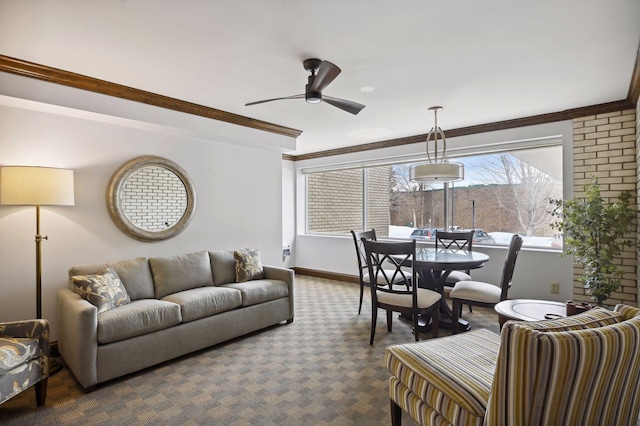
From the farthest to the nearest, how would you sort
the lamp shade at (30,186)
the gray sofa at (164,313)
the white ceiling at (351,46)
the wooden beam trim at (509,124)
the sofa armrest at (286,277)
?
the sofa armrest at (286,277), the wooden beam trim at (509,124), the lamp shade at (30,186), the gray sofa at (164,313), the white ceiling at (351,46)

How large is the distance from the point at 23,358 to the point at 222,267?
1.92 meters

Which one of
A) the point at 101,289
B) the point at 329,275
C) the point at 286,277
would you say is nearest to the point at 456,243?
the point at 286,277

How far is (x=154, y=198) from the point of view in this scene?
12.4 ft

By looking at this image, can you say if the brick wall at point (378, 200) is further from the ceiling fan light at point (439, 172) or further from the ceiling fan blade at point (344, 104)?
the ceiling fan blade at point (344, 104)

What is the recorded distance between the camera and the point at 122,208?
11.6 feet

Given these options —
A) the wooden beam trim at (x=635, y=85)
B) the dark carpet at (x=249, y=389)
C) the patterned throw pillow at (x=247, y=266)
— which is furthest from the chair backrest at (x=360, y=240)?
the wooden beam trim at (x=635, y=85)

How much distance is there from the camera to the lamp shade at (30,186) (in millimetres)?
2654

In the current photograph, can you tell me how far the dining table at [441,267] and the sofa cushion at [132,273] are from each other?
8.27 feet

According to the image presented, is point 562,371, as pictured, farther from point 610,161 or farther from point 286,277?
point 610,161

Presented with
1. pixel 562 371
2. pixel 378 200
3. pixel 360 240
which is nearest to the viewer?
pixel 562 371

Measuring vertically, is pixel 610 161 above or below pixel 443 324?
above

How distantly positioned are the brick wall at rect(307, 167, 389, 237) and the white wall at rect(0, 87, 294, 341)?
2248 mm

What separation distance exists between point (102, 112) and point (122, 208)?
939mm

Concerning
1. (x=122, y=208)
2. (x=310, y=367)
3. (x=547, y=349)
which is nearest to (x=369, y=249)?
(x=310, y=367)
